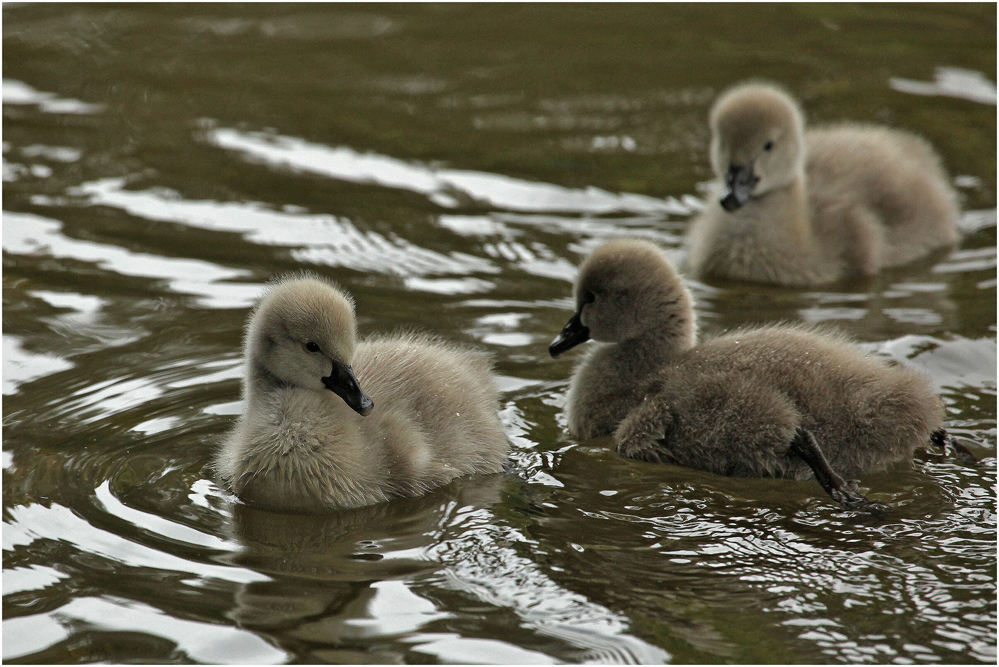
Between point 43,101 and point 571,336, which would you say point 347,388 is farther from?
point 43,101

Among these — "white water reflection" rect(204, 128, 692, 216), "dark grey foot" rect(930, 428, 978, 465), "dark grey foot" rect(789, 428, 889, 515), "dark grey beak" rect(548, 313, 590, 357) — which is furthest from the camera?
"white water reflection" rect(204, 128, 692, 216)

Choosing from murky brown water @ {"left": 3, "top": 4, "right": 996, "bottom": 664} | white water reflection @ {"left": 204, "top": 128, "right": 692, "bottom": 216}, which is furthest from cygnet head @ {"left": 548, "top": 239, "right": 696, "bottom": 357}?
white water reflection @ {"left": 204, "top": 128, "right": 692, "bottom": 216}

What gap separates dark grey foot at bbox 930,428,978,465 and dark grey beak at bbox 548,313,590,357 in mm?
1407

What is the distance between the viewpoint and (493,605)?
4023mm

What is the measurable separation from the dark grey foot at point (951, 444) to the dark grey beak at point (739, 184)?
2526 mm

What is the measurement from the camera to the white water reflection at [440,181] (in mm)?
8273

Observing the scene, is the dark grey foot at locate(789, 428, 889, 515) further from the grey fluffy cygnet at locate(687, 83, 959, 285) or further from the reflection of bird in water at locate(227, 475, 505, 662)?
the grey fluffy cygnet at locate(687, 83, 959, 285)

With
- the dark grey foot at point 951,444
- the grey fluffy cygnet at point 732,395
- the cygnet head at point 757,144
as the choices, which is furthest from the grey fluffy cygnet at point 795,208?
the dark grey foot at point 951,444

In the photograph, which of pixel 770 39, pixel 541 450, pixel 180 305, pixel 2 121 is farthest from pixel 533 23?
pixel 541 450

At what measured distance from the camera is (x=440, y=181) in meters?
8.56

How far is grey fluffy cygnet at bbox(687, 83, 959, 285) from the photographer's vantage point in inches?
288

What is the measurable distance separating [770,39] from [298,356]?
7.70 metres

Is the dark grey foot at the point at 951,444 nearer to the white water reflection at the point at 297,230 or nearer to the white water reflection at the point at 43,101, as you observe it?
the white water reflection at the point at 297,230

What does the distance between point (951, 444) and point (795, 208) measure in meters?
2.59
